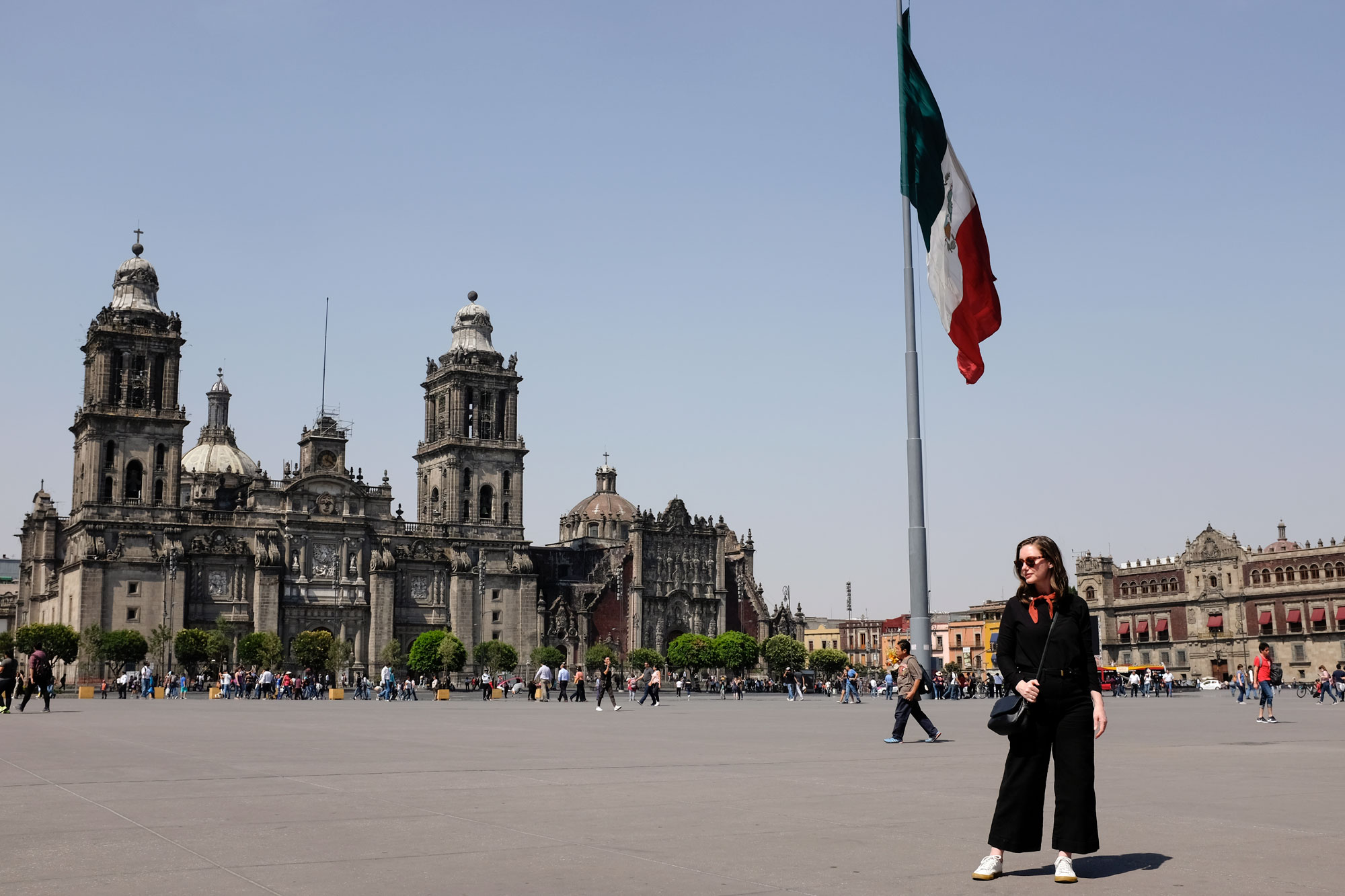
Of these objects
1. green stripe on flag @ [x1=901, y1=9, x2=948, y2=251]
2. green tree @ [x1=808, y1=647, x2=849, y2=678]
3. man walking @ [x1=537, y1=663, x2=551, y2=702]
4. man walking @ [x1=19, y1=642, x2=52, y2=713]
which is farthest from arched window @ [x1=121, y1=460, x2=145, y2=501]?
green stripe on flag @ [x1=901, y1=9, x2=948, y2=251]

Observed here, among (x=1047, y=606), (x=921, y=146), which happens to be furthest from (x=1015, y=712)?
(x=921, y=146)

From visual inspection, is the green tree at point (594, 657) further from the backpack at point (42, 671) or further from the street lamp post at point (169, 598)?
the backpack at point (42, 671)

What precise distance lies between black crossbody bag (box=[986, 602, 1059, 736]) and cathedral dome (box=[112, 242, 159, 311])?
9009cm

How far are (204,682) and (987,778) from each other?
7746cm

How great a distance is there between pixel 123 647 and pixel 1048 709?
79808 millimetres

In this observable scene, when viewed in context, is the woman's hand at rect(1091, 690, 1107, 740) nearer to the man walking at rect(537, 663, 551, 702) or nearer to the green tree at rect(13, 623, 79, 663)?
the man walking at rect(537, 663, 551, 702)

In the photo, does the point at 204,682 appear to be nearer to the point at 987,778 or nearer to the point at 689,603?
the point at 689,603

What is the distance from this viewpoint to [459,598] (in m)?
98.0

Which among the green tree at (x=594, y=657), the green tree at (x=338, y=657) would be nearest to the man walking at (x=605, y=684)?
the green tree at (x=338, y=657)

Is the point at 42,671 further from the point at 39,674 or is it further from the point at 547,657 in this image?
the point at 547,657

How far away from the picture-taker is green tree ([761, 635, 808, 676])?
106m

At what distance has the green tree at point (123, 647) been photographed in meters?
79.8

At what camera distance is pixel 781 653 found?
348ft

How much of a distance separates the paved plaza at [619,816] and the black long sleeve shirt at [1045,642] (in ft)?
3.63
